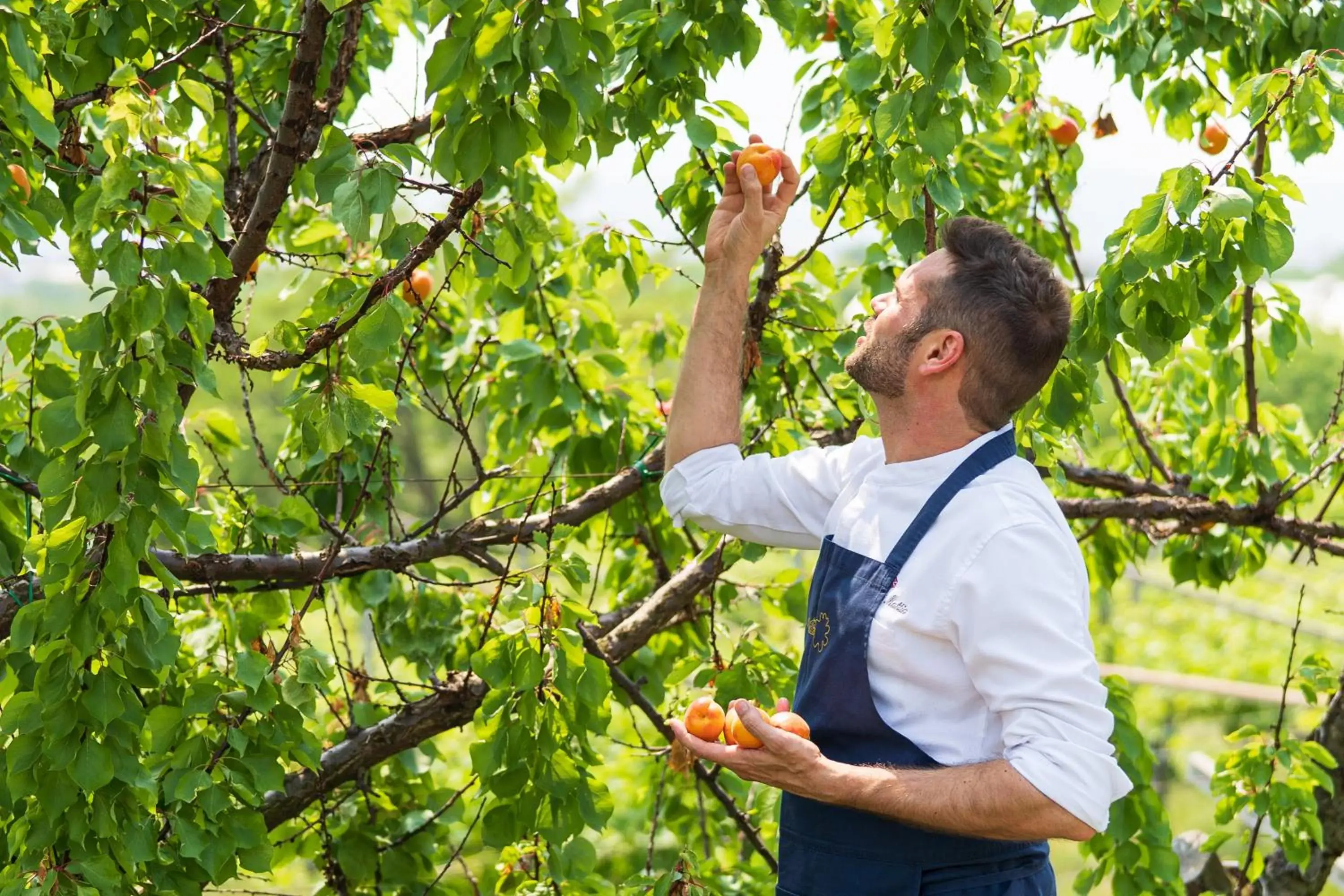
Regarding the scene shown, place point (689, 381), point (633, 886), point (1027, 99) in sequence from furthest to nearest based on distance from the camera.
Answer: point (1027, 99) < point (633, 886) < point (689, 381)

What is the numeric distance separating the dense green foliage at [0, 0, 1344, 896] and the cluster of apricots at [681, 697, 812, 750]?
0.95 feet

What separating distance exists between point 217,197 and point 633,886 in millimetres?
1582

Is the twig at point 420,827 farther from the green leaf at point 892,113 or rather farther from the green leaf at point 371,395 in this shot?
the green leaf at point 892,113

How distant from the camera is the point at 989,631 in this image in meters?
1.67

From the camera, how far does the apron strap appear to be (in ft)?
5.97

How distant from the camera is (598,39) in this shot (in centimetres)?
171

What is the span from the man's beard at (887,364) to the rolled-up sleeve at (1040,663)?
12.4 inches

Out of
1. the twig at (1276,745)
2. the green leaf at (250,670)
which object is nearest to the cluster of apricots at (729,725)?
the green leaf at (250,670)

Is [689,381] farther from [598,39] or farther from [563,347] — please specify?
[563,347]

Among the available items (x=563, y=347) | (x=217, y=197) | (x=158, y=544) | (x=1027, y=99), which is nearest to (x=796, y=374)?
(x=563, y=347)

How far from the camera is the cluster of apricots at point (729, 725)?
181cm

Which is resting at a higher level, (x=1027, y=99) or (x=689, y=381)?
(x=1027, y=99)

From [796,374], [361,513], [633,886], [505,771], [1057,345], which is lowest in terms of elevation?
[633,886]

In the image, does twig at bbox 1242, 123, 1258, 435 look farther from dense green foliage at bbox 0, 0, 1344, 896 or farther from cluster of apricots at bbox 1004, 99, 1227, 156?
cluster of apricots at bbox 1004, 99, 1227, 156
